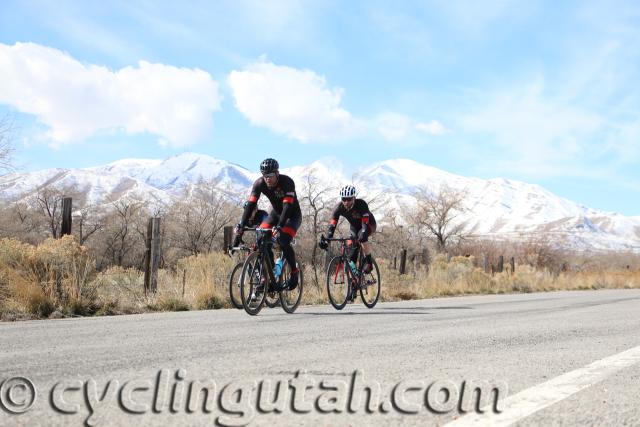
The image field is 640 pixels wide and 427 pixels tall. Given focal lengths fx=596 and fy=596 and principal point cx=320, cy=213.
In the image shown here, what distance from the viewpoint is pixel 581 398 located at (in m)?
3.38

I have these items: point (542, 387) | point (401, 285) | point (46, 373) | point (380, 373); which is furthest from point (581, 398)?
point (401, 285)

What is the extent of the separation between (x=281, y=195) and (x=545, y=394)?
22.2ft

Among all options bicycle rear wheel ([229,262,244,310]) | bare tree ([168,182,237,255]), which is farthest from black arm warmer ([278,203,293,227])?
bare tree ([168,182,237,255])

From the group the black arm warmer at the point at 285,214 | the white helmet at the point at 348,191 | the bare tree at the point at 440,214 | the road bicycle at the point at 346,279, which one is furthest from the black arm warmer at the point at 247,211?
the bare tree at the point at 440,214

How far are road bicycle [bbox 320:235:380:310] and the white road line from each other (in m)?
6.80

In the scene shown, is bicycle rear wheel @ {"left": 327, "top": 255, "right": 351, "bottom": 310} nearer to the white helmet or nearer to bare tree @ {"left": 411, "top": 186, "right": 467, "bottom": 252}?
the white helmet

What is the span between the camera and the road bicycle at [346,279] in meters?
11.4

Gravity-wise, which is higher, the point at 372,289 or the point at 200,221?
the point at 200,221

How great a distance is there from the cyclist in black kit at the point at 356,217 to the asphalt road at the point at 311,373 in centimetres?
449

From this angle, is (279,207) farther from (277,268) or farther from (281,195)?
(277,268)

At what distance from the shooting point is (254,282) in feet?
30.8

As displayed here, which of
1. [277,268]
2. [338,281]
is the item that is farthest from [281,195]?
[338,281]

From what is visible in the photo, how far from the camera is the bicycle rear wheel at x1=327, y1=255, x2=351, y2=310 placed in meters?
11.4

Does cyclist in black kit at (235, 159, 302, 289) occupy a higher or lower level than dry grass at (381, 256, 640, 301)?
higher
